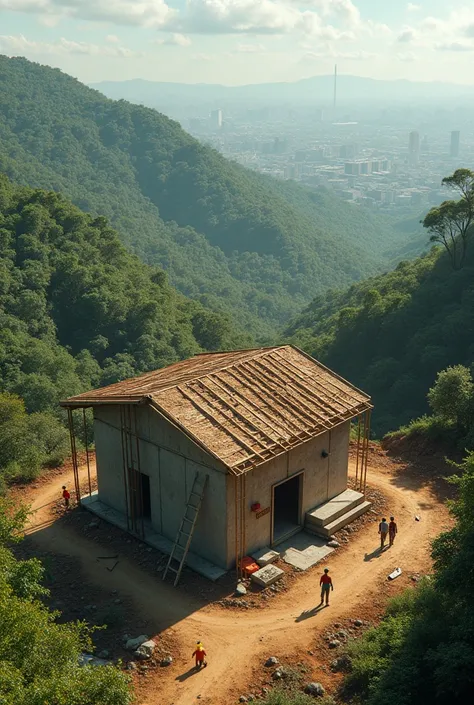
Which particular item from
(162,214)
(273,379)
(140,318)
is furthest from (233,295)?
(273,379)

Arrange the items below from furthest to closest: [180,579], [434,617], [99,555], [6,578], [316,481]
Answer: [316,481] < [99,555] < [180,579] < [434,617] < [6,578]

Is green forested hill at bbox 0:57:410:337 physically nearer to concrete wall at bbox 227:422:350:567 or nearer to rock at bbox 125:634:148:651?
concrete wall at bbox 227:422:350:567

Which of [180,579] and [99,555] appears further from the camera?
[99,555]

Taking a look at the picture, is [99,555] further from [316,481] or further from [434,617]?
[434,617]

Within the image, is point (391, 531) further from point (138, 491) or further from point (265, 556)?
point (138, 491)

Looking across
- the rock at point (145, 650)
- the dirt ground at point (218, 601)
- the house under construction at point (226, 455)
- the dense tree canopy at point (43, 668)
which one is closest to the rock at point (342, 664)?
the dirt ground at point (218, 601)

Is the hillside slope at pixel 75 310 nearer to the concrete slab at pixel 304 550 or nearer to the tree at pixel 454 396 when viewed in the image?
the concrete slab at pixel 304 550
